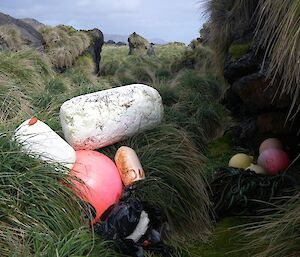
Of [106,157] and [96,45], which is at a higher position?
[96,45]

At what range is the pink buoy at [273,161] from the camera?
5657 millimetres

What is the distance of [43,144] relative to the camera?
3.96 meters

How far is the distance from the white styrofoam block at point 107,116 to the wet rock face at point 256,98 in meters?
1.62

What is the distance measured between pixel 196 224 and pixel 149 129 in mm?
1125

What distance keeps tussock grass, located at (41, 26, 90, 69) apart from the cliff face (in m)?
8.27

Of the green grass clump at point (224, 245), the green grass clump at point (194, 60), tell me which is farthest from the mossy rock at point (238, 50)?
the green grass clump at point (194, 60)

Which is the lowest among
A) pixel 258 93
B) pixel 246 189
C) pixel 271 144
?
pixel 246 189

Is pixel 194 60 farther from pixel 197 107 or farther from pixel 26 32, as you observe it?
pixel 197 107

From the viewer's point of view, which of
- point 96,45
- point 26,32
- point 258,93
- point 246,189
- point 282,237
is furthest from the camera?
point 96,45

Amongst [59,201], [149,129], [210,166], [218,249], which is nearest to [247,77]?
[210,166]

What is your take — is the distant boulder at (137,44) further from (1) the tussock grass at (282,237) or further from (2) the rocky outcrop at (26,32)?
(1) the tussock grass at (282,237)

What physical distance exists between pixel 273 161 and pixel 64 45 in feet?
40.8

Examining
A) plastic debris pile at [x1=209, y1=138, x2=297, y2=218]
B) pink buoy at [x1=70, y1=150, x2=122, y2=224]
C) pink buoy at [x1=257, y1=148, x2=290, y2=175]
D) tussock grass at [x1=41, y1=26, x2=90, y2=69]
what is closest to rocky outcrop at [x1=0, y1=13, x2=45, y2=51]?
tussock grass at [x1=41, y1=26, x2=90, y2=69]

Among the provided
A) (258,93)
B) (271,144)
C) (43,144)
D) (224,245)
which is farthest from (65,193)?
(258,93)
